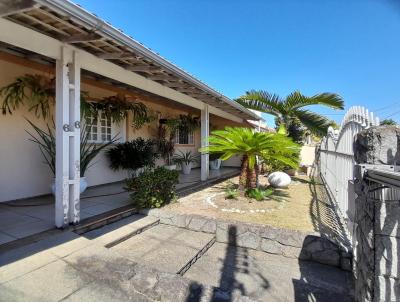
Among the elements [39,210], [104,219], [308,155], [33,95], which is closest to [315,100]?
[308,155]

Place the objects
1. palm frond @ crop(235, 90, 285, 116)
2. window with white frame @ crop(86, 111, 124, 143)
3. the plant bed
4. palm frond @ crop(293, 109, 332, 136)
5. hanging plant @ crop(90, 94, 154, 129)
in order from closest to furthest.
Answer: the plant bed < hanging plant @ crop(90, 94, 154, 129) < window with white frame @ crop(86, 111, 124, 143) < palm frond @ crop(293, 109, 332, 136) < palm frond @ crop(235, 90, 285, 116)

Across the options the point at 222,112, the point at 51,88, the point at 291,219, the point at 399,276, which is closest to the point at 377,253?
the point at 399,276

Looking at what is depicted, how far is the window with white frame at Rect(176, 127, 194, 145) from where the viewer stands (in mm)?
11298

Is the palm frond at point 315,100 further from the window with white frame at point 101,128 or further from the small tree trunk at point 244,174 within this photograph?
the window with white frame at point 101,128

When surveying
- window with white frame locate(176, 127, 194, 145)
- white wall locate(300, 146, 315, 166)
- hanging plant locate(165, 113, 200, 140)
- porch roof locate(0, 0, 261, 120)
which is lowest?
white wall locate(300, 146, 315, 166)

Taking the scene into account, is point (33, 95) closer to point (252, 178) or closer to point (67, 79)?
point (67, 79)

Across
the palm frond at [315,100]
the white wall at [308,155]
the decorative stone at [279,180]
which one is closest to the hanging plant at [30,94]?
the decorative stone at [279,180]

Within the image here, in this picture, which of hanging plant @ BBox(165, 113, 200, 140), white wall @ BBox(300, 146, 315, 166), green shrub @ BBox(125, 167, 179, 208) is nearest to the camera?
green shrub @ BBox(125, 167, 179, 208)

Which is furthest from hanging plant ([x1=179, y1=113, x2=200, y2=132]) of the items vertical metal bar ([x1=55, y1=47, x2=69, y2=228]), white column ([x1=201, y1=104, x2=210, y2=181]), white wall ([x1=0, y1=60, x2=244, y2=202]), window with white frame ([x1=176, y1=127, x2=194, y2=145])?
vertical metal bar ([x1=55, y1=47, x2=69, y2=228])

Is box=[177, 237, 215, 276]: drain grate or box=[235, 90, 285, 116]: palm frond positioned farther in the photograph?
box=[235, 90, 285, 116]: palm frond

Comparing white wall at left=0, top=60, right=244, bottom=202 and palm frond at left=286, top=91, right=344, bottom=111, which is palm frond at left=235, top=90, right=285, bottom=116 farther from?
white wall at left=0, top=60, right=244, bottom=202

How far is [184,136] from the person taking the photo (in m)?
12.0

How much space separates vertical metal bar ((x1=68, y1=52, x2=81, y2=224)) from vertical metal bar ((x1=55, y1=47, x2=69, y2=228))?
0.10 meters

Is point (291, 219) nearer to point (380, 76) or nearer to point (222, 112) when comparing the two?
point (222, 112)
